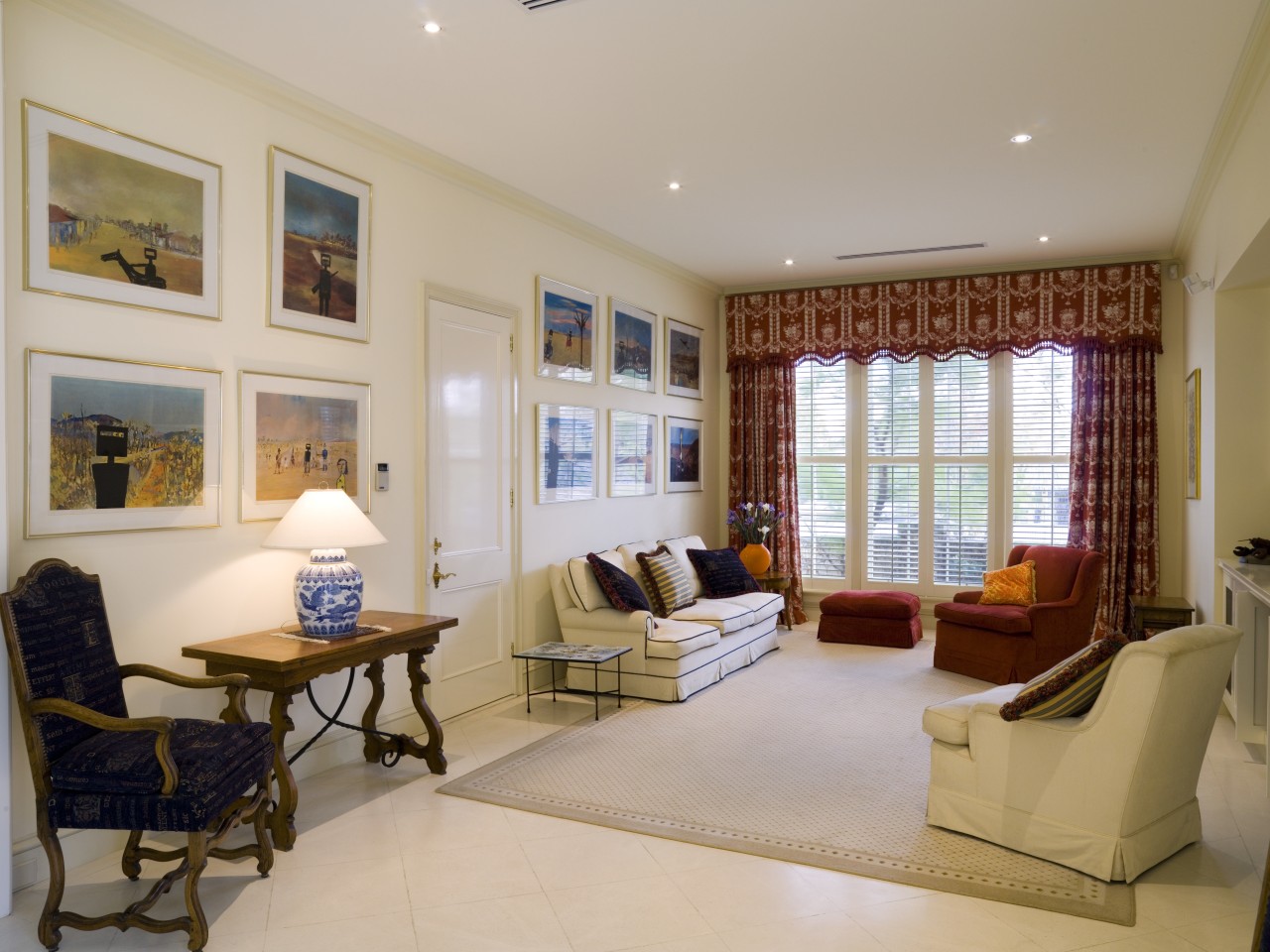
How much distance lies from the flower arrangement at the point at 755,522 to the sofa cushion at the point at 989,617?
2041 millimetres

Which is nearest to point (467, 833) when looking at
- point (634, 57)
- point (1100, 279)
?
point (634, 57)

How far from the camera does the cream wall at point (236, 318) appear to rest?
332 centimetres

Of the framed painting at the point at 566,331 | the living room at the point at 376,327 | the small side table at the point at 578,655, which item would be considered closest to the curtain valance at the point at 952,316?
the living room at the point at 376,327

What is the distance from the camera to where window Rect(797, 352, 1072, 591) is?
26.2ft

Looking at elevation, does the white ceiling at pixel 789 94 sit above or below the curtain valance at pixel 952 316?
above

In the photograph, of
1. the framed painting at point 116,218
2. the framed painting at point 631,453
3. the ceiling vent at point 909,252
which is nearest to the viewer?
the framed painting at point 116,218

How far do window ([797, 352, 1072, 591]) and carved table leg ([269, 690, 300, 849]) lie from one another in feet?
19.9

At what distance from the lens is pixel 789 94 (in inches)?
172

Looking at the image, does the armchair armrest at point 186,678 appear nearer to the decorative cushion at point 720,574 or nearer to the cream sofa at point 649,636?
the cream sofa at point 649,636

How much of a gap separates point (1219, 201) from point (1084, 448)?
272 cm

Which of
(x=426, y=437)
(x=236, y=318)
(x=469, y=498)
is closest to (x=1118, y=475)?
(x=469, y=498)

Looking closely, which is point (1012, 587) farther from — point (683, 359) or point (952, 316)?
point (683, 359)

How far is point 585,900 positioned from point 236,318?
110 inches

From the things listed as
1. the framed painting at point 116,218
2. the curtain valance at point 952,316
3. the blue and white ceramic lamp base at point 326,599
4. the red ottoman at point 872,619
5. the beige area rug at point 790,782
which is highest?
the curtain valance at point 952,316
